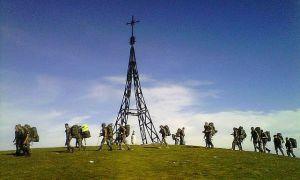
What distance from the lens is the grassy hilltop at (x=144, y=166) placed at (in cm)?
2253

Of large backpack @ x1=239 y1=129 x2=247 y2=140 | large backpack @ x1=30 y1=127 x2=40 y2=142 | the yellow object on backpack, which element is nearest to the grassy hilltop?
large backpack @ x1=30 y1=127 x2=40 y2=142

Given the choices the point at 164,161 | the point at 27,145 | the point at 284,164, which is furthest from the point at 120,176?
the point at 284,164

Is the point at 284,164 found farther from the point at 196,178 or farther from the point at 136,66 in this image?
the point at 136,66

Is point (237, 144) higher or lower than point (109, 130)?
lower

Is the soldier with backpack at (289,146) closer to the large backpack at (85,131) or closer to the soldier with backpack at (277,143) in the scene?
the soldier with backpack at (277,143)

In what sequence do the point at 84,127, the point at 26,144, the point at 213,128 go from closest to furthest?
the point at 26,144, the point at 84,127, the point at 213,128

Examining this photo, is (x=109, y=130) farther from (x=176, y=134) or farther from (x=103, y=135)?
(x=176, y=134)

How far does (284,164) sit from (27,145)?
22278 millimetres

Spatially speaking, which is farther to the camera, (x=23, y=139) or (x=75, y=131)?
(x=75, y=131)

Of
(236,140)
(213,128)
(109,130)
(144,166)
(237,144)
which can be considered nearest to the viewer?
(144,166)

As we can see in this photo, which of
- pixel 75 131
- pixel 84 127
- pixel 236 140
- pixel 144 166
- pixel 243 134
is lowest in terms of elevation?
pixel 144 166

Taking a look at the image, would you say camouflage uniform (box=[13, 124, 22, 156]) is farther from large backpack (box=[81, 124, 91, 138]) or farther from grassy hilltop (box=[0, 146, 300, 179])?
large backpack (box=[81, 124, 91, 138])

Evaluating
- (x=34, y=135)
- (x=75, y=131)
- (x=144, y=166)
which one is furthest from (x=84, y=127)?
(x=144, y=166)

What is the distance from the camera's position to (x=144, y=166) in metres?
25.0
